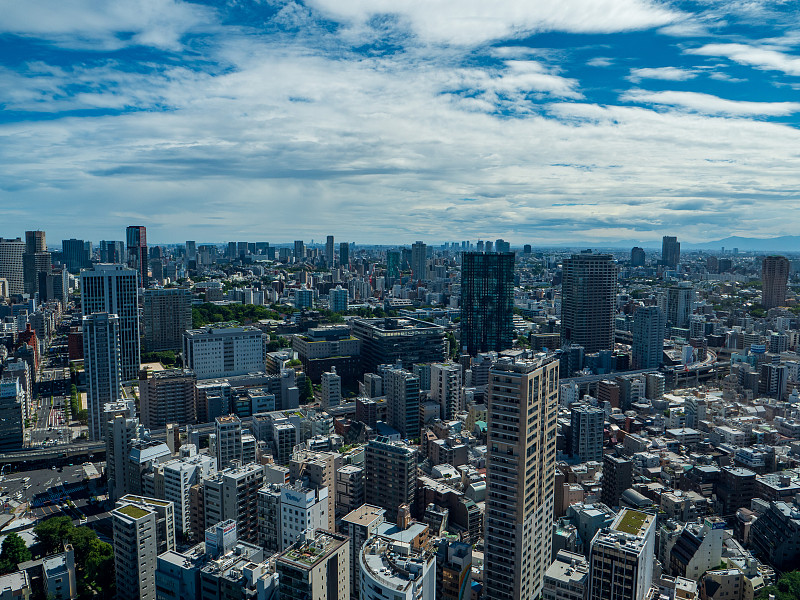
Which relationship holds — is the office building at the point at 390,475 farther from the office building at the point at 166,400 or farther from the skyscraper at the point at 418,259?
the skyscraper at the point at 418,259

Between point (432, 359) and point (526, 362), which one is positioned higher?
point (526, 362)

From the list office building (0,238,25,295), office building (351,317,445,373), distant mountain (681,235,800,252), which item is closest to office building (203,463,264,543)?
office building (351,317,445,373)

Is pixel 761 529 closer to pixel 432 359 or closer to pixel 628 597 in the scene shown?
pixel 628 597

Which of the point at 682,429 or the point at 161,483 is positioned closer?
the point at 161,483

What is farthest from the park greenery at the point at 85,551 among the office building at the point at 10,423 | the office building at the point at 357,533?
the office building at the point at 10,423

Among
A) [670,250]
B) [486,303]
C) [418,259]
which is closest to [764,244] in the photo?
[670,250]

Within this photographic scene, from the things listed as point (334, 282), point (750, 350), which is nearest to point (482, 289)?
point (750, 350)

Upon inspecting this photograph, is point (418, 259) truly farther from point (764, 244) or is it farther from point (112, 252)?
point (764, 244)
